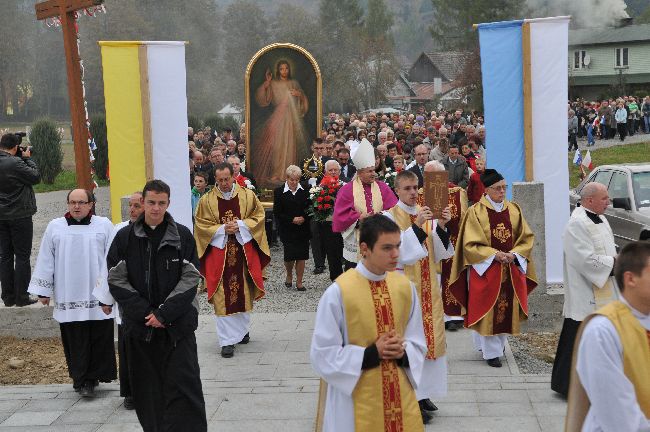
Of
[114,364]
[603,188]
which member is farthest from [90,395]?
[603,188]

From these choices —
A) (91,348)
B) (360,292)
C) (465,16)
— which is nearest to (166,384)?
(360,292)

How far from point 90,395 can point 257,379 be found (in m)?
1.48

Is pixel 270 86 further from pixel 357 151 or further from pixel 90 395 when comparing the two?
pixel 90 395

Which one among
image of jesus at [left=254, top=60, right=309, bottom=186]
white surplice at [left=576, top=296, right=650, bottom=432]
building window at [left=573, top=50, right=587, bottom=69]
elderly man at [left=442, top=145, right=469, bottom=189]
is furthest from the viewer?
building window at [left=573, top=50, right=587, bottom=69]

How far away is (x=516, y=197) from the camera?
10.1 metres

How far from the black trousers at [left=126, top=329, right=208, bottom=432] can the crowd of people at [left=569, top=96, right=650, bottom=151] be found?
3237 cm

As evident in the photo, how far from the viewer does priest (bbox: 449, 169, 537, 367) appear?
8688mm

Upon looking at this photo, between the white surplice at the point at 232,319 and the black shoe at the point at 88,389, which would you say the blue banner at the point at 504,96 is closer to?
the white surplice at the point at 232,319

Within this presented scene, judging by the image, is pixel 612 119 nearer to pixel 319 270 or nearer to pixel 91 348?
pixel 319 270

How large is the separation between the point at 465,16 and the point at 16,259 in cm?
5291

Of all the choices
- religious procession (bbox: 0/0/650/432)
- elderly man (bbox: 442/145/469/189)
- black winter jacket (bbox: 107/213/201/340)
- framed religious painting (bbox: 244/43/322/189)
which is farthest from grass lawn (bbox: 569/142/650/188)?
black winter jacket (bbox: 107/213/201/340)

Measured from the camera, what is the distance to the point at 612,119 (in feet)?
125

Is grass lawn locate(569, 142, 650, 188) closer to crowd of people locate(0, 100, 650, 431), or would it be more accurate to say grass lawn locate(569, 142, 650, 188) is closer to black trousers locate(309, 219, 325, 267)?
black trousers locate(309, 219, 325, 267)

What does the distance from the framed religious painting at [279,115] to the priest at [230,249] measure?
7343mm
